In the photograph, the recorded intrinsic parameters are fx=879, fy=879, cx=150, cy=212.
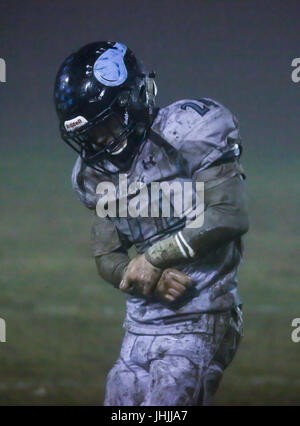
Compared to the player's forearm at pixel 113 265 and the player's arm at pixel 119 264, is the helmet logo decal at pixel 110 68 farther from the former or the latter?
the player's forearm at pixel 113 265

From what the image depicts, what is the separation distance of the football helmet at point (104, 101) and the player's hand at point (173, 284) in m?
0.36

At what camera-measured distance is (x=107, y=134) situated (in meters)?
2.64

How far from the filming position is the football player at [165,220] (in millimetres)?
2543

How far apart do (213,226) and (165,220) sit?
7.1 inches

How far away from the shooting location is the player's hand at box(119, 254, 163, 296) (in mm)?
2611

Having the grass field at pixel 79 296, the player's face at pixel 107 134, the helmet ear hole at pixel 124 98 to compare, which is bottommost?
the grass field at pixel 79 296

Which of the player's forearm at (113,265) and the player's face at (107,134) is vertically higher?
the player's face at (107,134)

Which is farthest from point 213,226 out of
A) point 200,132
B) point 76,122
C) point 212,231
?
point 76,122

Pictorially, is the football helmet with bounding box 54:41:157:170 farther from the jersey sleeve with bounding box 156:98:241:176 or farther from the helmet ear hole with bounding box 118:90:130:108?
the jersey sleeve with bounding box 156:98:241:176

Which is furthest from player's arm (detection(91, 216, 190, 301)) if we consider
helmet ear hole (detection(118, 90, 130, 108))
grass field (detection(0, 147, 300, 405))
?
grass field (detection(0, 147, 300, 405))

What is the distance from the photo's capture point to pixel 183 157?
8.48ft

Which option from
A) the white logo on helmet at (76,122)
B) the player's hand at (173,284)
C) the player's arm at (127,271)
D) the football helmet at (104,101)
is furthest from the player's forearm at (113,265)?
the white logo on helmet at (76,122)
